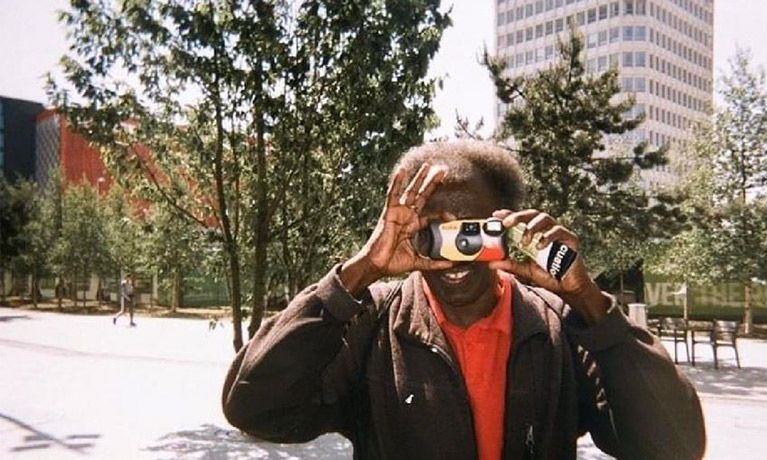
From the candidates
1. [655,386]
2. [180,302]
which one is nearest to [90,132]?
[655,386]

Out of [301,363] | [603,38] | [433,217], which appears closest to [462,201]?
[433,217]

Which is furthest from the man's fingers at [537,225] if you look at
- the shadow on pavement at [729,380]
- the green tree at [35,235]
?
the green tree at [35,235]

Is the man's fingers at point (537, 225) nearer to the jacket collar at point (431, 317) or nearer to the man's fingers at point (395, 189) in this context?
the jacket collar at point (431, 317)

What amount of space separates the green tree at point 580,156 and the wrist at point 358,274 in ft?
37.8

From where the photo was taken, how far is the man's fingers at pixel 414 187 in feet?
5.87

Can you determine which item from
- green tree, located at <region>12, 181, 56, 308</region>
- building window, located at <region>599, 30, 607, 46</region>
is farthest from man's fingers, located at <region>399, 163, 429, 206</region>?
building window, located at <region>599, 30, 607, 46</region>

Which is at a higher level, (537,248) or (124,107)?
(124,107)

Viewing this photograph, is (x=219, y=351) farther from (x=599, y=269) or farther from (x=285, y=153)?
(x=599, y=269)

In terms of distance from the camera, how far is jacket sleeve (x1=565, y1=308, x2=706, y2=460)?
1.72 m

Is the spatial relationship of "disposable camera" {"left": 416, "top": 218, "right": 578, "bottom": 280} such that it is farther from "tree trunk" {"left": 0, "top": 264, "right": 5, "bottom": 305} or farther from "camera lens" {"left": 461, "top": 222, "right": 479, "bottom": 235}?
"tree trunk" {"left": 0, "top": 264, "right": 5, "bottom": 305}

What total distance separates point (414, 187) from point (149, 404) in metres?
8.87

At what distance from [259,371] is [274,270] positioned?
5583 millimetres

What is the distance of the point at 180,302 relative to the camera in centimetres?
3497

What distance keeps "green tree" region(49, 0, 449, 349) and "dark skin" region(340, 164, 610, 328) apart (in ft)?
15.0
